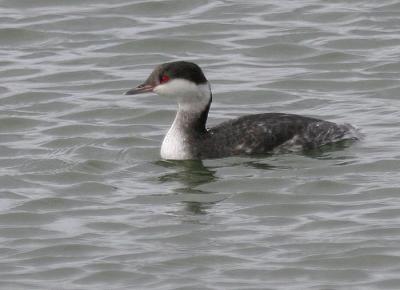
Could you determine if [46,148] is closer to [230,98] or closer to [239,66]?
[230,98]

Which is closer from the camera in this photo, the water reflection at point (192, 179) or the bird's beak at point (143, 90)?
the water reflection at point (192, 179)

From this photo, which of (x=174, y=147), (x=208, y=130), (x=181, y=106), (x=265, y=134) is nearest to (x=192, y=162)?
(x=174, y=147)

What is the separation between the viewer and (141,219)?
14.3 m

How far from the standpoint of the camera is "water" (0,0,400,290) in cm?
1308

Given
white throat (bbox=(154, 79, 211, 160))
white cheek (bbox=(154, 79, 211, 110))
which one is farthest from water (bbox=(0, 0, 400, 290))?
white cheek (bbox=(154, 79, 211, 110))

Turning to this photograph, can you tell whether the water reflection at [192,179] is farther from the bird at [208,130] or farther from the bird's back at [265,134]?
the bird's back at [265,134]

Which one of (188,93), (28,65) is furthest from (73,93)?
(188,93)

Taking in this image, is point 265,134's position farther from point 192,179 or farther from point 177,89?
point 192,179

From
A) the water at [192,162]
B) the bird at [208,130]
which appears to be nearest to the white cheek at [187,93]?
the bird at [208,130]

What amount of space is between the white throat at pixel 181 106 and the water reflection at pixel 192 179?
0.10 meters

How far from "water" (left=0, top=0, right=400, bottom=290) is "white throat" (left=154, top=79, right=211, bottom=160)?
144 mm

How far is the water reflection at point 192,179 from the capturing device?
14.8 metres

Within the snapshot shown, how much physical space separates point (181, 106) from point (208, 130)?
1.22 feet

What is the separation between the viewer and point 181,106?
16.7 metres
